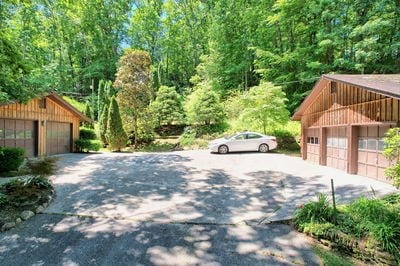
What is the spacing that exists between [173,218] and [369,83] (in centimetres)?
710

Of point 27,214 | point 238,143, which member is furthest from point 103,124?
point 27,214

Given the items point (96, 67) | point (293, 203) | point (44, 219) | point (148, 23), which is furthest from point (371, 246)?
point (148, 23)

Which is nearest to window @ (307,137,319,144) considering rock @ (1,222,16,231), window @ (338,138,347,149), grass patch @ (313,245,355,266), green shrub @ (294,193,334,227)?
window @ (338,138,347,149)

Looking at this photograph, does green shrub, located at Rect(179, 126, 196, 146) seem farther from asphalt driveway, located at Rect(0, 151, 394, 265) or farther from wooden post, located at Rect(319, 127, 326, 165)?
wooden post, located at Rect(319, 127, 326, 165)

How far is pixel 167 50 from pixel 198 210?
30821mm

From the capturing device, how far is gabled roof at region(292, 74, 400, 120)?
6734 millimetres

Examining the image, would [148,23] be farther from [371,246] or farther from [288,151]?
[371,246]

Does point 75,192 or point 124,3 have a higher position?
point 124,3

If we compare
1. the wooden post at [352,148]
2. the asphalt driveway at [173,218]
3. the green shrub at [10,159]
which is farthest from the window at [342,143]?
the green shrub at [10,159]

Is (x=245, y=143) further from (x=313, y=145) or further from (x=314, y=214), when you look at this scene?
(x=314, y=214)

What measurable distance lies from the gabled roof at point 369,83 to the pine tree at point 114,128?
1139 centimetres

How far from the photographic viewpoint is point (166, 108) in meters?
22.2

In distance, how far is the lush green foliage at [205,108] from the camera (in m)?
20.0

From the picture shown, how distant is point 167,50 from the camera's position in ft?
112
